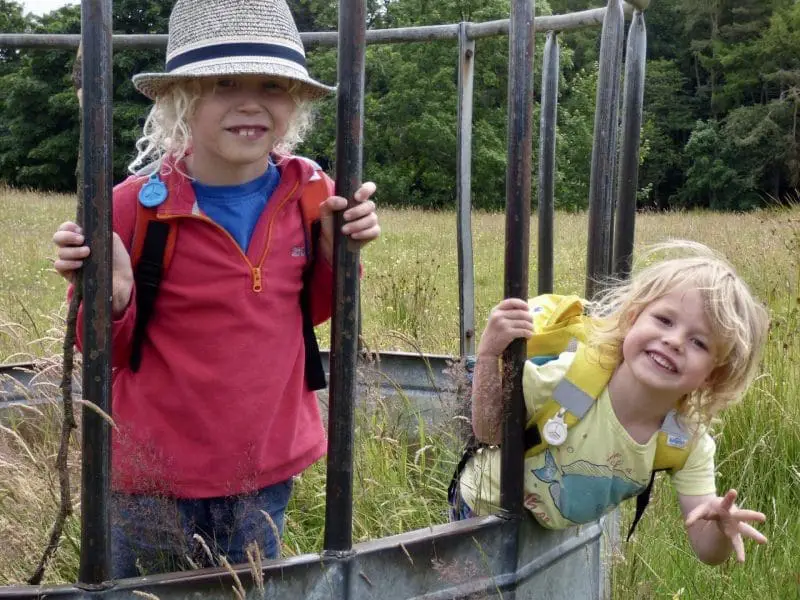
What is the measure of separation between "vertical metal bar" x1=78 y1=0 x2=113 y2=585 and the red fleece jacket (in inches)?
17.5

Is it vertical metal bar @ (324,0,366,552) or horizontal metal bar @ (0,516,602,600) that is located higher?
vertical metal bar @ (324,0,366,552)

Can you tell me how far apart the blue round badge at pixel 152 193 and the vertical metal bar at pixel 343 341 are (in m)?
0.46

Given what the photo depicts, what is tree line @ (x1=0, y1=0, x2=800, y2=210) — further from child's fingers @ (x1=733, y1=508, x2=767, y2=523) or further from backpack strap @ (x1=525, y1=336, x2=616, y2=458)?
child's fingers @ (x1=733, y1=508, x2=767, y2=523)

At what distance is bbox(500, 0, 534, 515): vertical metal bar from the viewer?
170cm

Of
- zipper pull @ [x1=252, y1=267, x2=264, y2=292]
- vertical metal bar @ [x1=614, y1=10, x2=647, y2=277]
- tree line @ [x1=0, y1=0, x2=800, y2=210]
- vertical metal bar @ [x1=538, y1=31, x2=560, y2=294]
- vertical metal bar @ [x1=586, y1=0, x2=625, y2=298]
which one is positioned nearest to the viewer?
zipper pull @ [x1=252, y1=267, x2=264, y2=292]

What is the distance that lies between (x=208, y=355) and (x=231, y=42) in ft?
2.09

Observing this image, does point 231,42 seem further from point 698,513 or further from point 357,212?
point 698,513

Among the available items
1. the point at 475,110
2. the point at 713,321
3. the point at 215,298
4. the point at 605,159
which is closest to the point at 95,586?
the point at 215,298

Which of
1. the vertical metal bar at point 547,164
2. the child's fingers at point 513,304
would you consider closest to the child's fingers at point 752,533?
the child's fingers at point 513,304

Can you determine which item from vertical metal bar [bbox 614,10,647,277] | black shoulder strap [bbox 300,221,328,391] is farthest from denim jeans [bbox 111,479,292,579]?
vertical metal bar [bbox 614,10,647,277]

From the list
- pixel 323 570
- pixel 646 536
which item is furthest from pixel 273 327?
pixel 646 536

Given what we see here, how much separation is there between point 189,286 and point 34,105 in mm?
22162

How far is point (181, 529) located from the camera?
1.81 m

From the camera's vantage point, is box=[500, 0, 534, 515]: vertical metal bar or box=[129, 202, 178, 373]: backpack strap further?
box=[129, 202, 178, 373]: backpack strap
